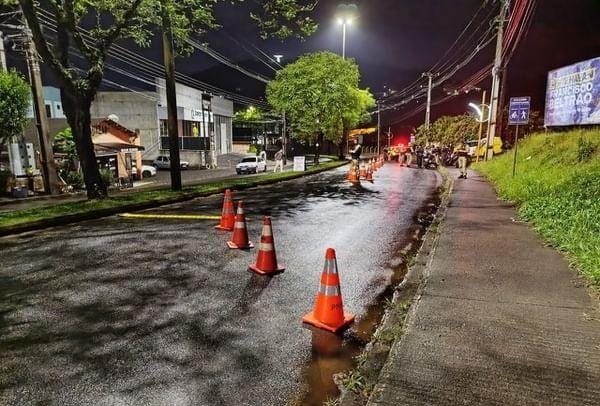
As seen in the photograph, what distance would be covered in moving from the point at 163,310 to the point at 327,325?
1809mm

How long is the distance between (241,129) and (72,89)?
67108mm

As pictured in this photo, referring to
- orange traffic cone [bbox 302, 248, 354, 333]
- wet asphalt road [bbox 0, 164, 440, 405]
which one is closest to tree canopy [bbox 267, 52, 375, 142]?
wet asphalt road [bbox 0, 164, 440, 405]

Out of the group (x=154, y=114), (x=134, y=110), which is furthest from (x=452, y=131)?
(x=134, y=110)

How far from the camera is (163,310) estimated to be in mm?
4215

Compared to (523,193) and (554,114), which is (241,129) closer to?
(554,114)

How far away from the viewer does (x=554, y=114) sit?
16281 millimetres

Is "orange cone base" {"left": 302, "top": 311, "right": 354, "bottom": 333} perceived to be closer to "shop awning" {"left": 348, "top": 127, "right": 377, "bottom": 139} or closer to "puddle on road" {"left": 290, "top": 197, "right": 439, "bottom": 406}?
"puddle on road" {"left": 290, "top": 197, "right": 439, "bottom": 406}

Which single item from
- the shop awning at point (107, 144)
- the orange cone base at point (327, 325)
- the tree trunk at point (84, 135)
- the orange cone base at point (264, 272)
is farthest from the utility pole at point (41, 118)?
the orange cone base at point (327, 325)

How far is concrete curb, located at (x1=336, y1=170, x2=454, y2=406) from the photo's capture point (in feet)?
9.25

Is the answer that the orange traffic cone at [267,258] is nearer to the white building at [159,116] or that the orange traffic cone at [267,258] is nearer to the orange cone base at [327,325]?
the orange cone base at [327,325]

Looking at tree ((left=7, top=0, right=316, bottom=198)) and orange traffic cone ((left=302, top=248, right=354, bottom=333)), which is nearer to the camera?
orange traffic cone ((left=302, top=248, right=354, bottom=333))

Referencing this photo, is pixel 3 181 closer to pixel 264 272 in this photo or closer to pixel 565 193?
pixel 264 272

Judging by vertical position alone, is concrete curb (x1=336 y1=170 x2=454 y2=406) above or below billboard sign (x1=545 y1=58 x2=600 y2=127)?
below

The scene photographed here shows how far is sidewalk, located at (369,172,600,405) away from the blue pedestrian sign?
8.62 m
